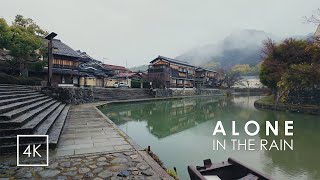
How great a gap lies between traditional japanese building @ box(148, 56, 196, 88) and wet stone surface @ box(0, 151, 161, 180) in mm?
36716

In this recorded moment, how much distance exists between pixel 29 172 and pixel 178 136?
747 centimetres

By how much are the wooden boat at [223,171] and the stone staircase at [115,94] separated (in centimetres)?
2388

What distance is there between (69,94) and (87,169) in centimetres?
1728

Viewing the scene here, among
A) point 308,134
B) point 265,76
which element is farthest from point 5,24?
point 265,76

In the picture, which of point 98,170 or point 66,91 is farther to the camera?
point 66,91

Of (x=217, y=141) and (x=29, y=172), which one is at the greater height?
(x=29, y=172)

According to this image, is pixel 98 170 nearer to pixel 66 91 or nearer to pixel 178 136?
pixel 178 136

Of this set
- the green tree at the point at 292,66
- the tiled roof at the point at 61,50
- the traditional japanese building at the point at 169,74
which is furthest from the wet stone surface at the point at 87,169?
the traditional japanese building at the point at 169,74

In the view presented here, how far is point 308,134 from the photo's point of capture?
11555 millimetres

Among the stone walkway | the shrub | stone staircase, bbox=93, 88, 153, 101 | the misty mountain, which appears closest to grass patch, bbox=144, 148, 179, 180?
the stone walkway

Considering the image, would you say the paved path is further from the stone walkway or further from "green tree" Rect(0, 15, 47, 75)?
"green tree" Rect(0, 15, 47, 75)

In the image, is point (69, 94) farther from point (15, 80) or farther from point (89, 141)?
point (89, 141)

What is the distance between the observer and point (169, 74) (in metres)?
47.1

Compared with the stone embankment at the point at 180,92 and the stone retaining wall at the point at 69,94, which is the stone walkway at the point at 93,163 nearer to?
the stone retaining wall at the point at 69,94
